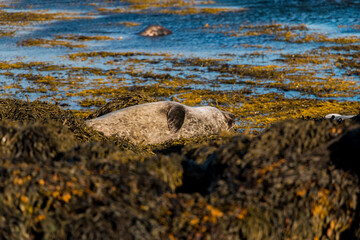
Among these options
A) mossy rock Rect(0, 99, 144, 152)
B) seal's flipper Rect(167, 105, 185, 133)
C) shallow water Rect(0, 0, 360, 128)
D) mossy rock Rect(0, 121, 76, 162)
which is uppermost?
mossy rock Rect(0, 121, 76, 162)

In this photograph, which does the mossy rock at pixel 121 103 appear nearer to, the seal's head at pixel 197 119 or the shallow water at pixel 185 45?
the seal's head at pixel 197 119

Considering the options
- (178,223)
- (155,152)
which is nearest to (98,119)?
(155,152)

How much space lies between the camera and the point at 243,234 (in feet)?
11.2

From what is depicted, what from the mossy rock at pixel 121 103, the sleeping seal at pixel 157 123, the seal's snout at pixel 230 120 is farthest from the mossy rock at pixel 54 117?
the seal's snout at pixel 230 120

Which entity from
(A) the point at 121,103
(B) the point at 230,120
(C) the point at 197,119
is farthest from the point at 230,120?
(A) the point at 121,103

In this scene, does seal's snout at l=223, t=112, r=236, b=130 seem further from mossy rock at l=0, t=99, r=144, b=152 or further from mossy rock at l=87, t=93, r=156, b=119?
mossy rock at l=0, t=99, r=144, b=152

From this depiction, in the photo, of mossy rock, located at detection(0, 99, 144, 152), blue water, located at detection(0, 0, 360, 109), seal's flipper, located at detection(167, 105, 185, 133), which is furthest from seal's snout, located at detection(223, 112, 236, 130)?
blue water, located at detection(0, 0, 360, 109)

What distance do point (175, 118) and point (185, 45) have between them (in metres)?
15.8

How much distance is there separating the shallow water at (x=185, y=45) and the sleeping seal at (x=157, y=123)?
399 cm

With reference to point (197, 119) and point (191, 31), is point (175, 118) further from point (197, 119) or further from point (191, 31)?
point (191, 31)

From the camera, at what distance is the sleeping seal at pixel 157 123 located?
9.37 meters

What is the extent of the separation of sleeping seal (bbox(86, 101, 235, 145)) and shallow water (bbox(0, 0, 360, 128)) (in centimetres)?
399

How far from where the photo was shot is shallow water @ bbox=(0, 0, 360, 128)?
605 inches

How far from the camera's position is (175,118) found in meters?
9.77
